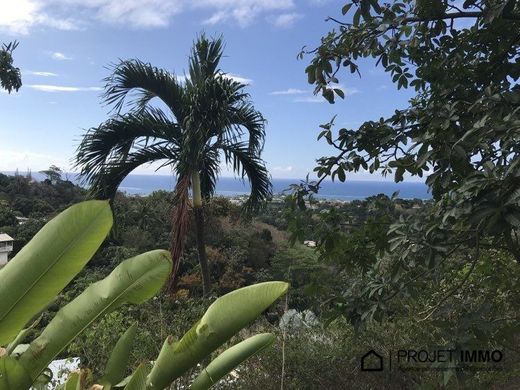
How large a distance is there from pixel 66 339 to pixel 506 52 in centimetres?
227

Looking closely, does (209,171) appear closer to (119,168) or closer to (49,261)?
(119,168)

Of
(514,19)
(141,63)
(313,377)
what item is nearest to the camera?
(514,19)

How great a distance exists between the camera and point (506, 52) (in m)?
2.20

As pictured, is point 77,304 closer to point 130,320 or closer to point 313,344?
point 130,320

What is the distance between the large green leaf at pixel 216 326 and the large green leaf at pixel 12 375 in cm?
30

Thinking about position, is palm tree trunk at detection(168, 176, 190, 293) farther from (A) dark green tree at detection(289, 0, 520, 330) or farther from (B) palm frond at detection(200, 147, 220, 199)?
(A) dark green tree at detection(289, 0, 520, 330)

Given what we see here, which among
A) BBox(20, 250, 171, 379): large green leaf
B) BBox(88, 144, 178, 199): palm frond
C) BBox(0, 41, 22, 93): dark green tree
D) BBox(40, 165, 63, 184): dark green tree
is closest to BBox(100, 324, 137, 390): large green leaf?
BBox(20, 250, 171, 379): large green leaf

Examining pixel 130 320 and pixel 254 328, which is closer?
pixel 130 320

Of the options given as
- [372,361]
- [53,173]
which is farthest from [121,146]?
[53,173]

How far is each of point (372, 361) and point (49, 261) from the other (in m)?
3.06

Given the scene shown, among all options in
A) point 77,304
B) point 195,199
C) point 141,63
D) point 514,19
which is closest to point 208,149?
point 195,199

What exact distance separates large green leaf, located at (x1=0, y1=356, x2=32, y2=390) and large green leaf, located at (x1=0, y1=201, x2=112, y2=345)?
5.7 inches

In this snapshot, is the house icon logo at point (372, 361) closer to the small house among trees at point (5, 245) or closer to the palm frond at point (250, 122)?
the palm frond at point (250, 122)

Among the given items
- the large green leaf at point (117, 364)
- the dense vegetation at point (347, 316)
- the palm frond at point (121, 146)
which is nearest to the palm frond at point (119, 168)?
the palm frond at point (121, 146)
